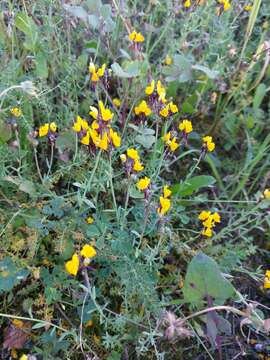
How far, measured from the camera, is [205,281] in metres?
1.19

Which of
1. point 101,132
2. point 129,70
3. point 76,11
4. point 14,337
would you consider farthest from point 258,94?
point 14,337

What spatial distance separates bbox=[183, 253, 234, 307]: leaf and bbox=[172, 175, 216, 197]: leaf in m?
0.41

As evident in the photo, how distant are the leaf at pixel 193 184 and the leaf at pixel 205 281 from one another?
0.41 meters

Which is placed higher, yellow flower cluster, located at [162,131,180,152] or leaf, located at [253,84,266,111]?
yellow flower cluster, located at [162,131,180,152]

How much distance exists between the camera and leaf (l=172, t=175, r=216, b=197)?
158cm

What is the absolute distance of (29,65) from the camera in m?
1.75

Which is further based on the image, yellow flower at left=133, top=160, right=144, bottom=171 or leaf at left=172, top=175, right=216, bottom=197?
leaf at left=172, top=175, right=216, bottom=197

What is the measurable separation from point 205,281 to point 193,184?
0.50 meters

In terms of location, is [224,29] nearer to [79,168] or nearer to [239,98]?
[239,98]

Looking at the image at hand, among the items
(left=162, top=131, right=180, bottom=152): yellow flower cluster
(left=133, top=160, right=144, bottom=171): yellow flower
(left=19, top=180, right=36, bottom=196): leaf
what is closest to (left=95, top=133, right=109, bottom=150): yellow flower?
(left=133, top=160, right=144, bottom=171): yellow flower

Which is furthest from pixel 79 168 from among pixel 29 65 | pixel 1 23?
pixel 1 23

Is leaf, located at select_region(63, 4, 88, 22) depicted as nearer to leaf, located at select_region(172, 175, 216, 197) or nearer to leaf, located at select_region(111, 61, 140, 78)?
leaf, located at select_region(111, 61, 140, 78)

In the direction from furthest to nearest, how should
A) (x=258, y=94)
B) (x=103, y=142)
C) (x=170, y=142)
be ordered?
(x=258, y=94), (x=170, y=142), (x=103, y=142)

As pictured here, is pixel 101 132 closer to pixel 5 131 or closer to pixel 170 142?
pixel 170 142
